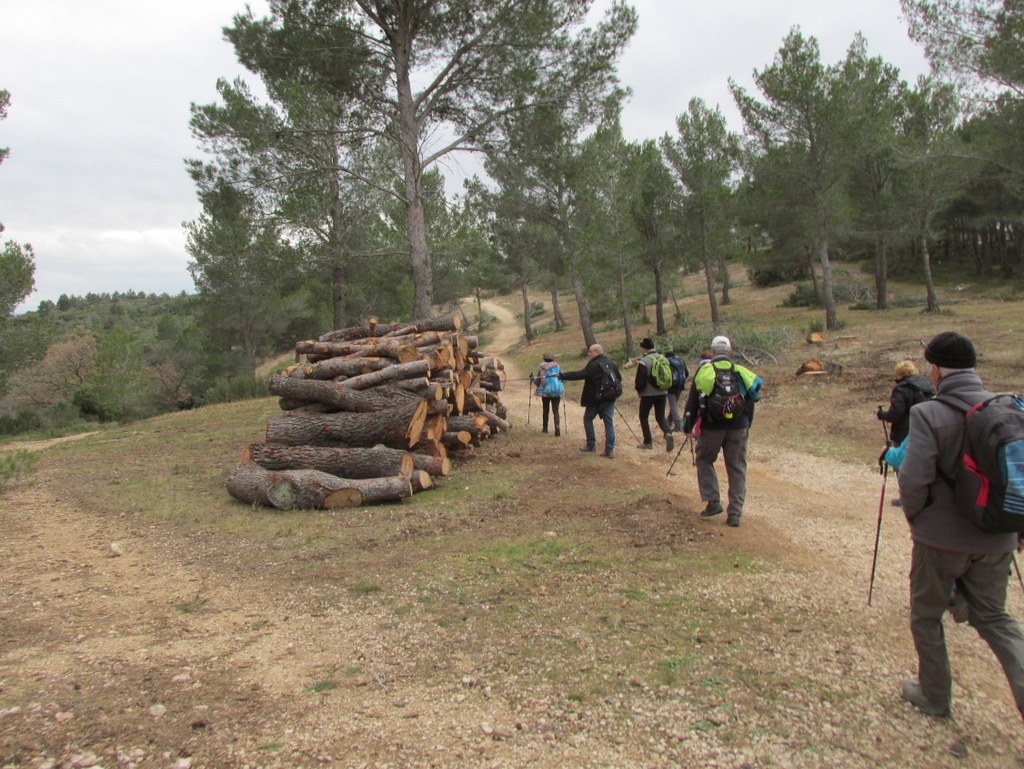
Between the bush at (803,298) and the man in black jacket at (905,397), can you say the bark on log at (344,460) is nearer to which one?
the man in black jacket at (905,397)

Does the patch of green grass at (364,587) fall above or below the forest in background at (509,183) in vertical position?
below

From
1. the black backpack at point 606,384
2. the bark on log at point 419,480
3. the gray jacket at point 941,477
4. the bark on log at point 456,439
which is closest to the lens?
the gray jacket at point 941,477

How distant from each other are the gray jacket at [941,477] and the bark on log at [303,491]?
20.4ft

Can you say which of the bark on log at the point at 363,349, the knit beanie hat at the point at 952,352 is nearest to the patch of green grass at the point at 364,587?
the knit beanie hat at the point at 952,352

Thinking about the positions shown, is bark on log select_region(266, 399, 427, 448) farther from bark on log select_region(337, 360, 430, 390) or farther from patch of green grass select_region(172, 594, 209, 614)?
patch of green grass select_region(172, 594, 209, 614)

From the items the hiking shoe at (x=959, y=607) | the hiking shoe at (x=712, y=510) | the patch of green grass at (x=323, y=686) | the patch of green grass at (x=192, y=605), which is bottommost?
the hiking shoe at (x=712, y=510)

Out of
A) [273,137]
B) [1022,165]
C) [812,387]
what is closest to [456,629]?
[273,137]

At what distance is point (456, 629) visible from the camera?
439 centimetres

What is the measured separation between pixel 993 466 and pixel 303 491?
Answer: 22.7 feet

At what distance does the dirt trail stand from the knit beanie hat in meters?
1.80

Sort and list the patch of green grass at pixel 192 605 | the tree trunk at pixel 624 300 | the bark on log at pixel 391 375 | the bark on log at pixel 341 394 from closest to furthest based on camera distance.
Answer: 1. the patch of green grass at pixel 192 605
2. the bark on log at pixel 341 394
3. the bark on log at pixel 391 375
4. the tree trunk at pixel 624 300

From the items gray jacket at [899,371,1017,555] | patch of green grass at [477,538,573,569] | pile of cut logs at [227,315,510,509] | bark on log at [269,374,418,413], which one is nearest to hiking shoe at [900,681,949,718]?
gray jacket at [899,371,1017,555]

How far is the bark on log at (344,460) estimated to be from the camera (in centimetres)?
837

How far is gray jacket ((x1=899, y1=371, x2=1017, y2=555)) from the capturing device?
9.80 ft
